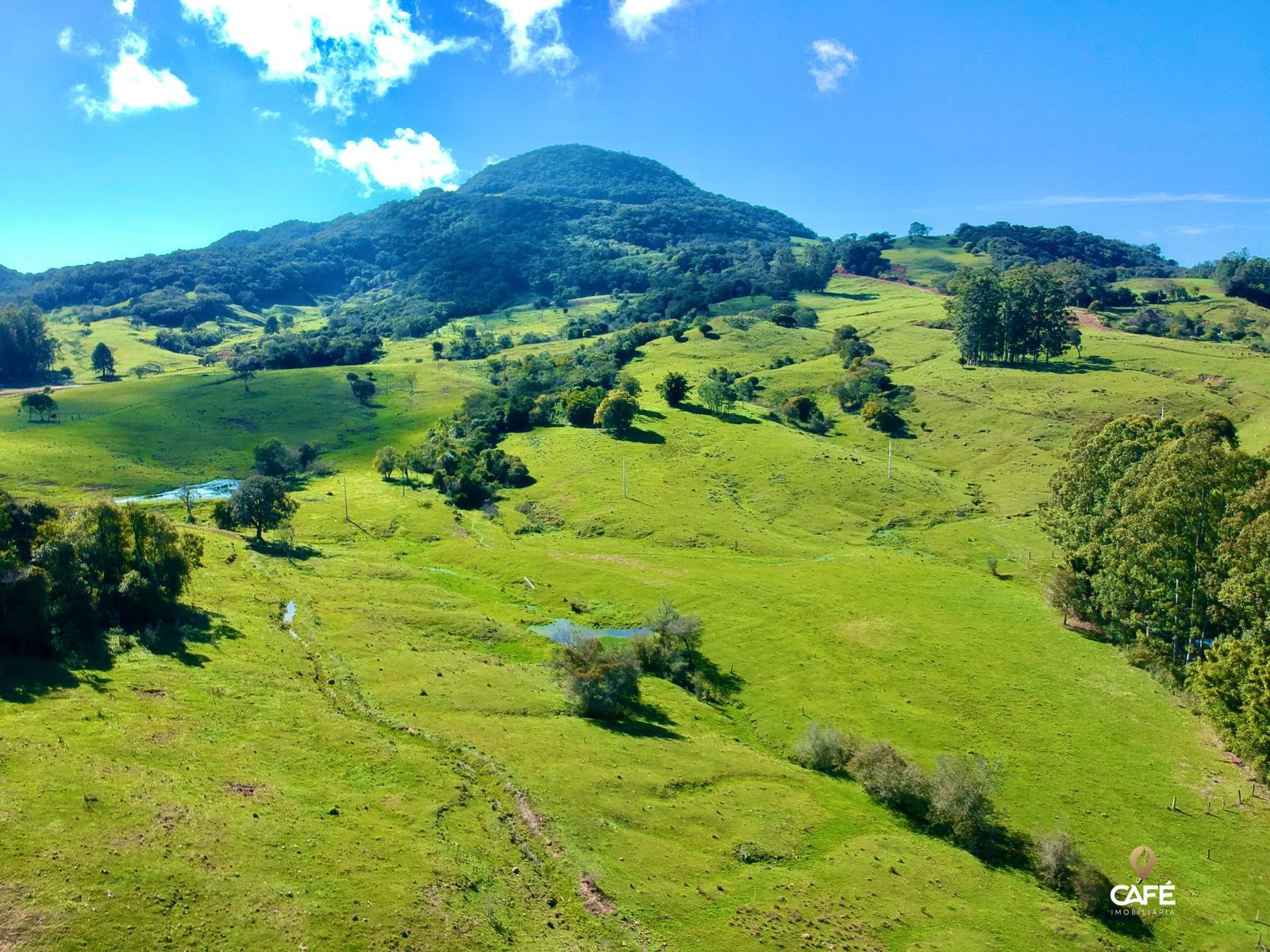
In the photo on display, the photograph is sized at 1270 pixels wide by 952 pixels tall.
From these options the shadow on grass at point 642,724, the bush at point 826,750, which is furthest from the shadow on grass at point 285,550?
the bush at point 826,750

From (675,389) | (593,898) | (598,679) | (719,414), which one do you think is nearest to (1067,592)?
(598,679)

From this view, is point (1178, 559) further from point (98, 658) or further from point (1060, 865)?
point (98, 658)

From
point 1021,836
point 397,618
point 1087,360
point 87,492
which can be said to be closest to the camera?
point 1021,836

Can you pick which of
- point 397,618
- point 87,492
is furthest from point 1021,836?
point 87,492

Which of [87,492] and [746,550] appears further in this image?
[87,492]

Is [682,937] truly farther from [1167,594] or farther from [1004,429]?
[1004,429]

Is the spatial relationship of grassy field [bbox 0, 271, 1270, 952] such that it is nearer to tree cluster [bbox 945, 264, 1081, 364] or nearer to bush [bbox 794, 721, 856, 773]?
bush [bbox 794, 721, 856, 773]

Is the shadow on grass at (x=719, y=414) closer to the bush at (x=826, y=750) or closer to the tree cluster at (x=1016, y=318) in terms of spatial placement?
the tree cluster at (x=1016, y=318)
